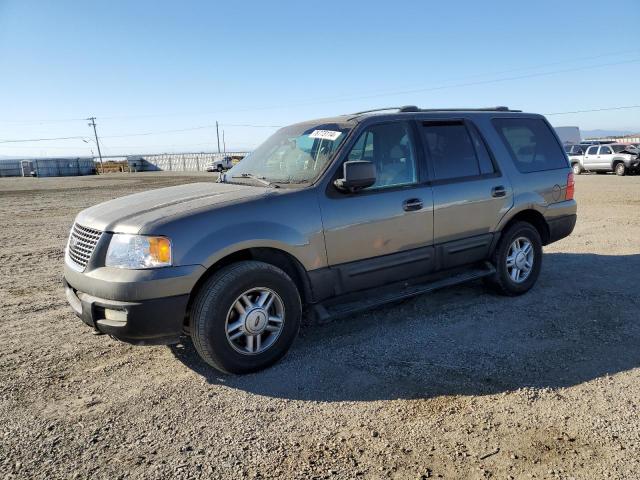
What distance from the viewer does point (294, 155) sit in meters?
4.46

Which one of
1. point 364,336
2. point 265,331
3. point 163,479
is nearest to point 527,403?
point 364,336

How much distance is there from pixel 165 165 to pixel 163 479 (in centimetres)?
6925

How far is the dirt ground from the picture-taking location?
2627 millimetres

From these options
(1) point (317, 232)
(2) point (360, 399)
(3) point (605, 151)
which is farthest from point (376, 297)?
(3) point (605, 151)

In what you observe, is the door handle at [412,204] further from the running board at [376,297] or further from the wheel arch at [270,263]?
the wheel arch at [270,263]

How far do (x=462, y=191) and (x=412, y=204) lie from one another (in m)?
0.69

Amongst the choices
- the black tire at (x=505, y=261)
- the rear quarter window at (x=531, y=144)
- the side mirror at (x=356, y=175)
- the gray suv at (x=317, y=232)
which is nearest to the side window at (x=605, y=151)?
the rear quarter window at (x=531, y=144)

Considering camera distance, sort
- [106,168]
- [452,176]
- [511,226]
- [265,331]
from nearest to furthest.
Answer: [265,331] < [452,176] < [511,226] < [106,168]

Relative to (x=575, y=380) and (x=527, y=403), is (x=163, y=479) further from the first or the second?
(x=575, y=380)

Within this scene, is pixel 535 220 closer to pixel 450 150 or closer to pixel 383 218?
pixel 450 150

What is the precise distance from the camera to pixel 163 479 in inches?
98.7

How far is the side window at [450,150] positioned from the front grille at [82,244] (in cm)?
296

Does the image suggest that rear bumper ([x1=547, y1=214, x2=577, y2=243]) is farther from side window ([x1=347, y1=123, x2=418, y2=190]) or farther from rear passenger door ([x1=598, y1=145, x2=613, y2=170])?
rear passenger door ([x1=598, y1=145, x2=613, y2=170])

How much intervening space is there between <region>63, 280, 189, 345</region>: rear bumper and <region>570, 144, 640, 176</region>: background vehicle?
2801cm
